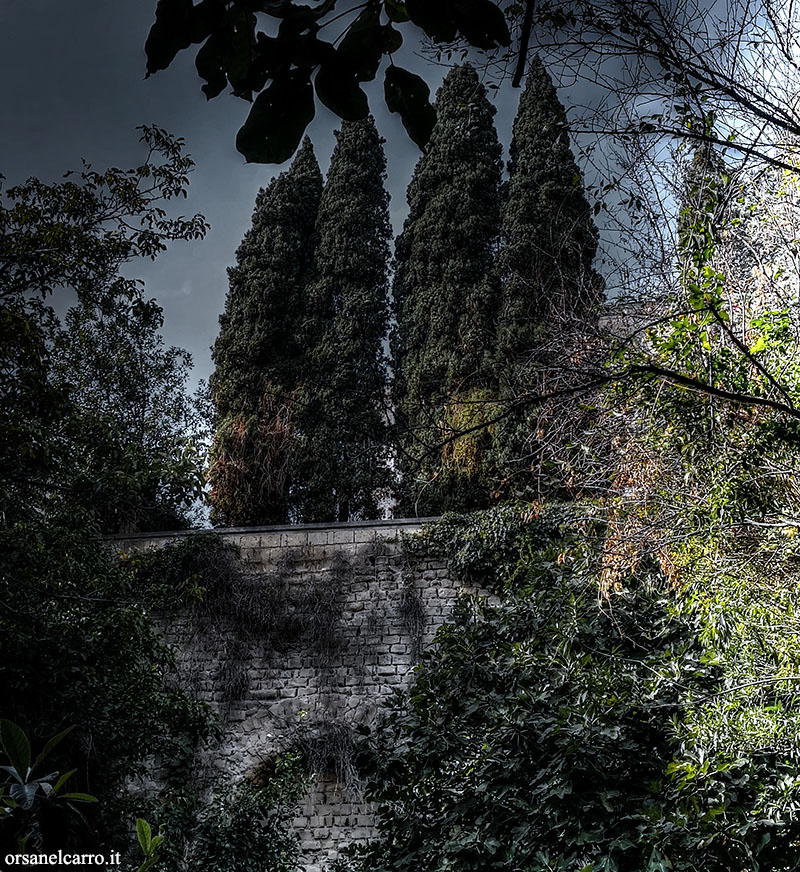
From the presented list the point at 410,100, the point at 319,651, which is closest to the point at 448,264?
the point at 319,651

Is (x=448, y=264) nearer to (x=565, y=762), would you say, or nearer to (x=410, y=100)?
(x=565, y=762)

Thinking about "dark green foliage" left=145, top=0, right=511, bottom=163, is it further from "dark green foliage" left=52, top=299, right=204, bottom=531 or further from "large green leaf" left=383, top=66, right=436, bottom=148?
"dark green foliage" left=52, top=299, right=204, bottom=531

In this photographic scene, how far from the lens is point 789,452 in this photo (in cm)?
333

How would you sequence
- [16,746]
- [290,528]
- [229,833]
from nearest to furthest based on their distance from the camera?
[16,746] → [229,833] → [290,528]

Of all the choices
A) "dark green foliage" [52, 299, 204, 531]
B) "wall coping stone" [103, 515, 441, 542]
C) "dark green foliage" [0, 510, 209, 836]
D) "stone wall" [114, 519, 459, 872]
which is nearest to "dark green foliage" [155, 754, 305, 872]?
"dark green foliage" [0, 510, 209, 836]

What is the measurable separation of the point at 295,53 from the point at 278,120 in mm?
100

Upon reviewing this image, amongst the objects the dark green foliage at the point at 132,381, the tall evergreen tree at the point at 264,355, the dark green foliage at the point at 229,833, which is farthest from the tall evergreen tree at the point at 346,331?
the dark green foliage at the point at 229,833

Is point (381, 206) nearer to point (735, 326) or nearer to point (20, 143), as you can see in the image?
point (20, 143)

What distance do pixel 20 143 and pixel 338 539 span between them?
181 inches

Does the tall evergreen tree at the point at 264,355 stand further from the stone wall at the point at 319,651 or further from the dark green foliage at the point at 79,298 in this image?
the dark green foliage at the point at 79,298

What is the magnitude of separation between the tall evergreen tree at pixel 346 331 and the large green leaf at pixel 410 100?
9.01 metres

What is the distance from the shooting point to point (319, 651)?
25.6 feet

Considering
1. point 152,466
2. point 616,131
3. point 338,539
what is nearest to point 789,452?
point 616,131

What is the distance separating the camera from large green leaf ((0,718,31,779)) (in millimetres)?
1351
